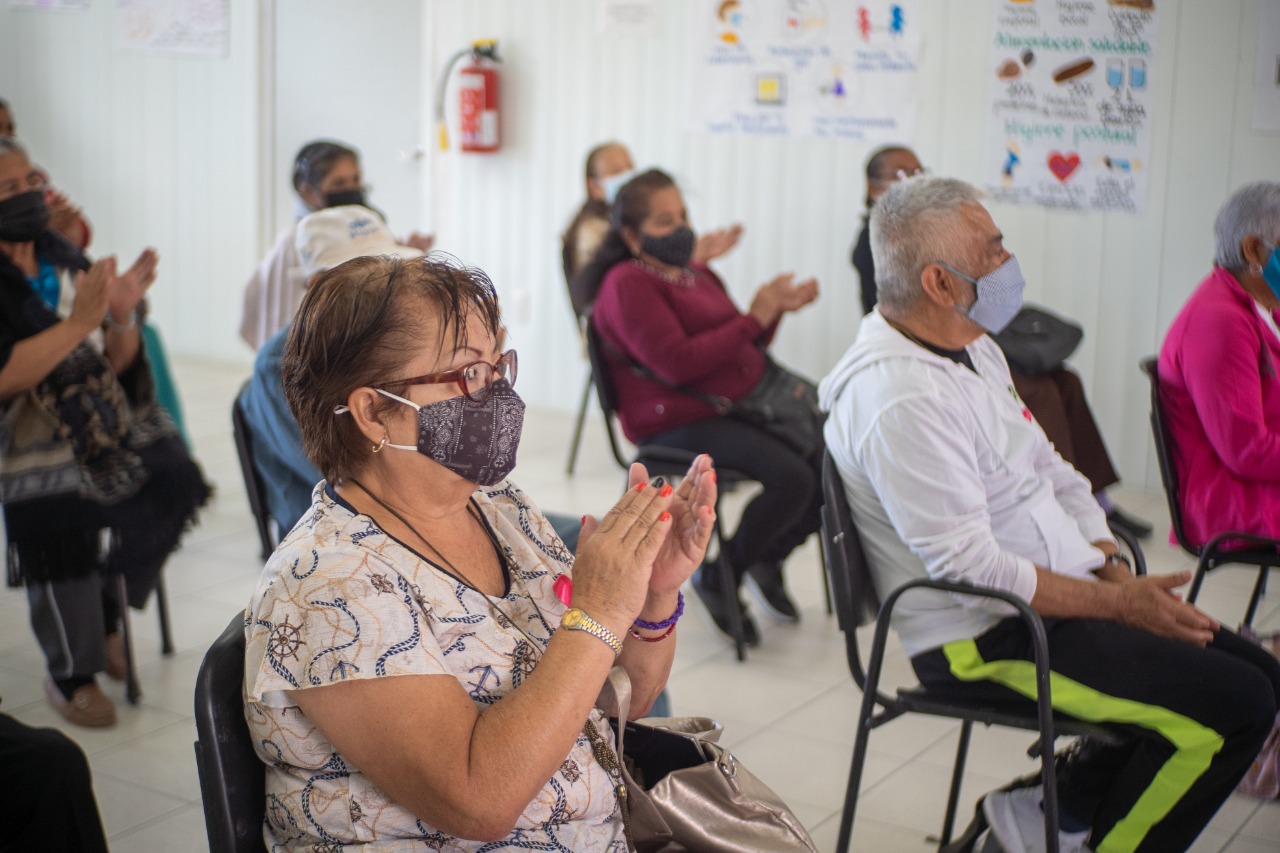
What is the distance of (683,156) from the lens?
572 centimetres

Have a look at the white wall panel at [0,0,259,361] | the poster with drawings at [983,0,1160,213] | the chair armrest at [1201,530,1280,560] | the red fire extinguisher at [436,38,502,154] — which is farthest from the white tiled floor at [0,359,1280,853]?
the white wall panel at [0,0,259,361]


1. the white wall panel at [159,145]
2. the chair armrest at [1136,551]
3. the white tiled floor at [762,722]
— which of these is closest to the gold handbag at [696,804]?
the white tiled floor at [762,722]

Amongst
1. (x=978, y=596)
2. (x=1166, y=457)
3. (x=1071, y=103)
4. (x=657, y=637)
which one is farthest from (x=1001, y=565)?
(x=1071, y=103)

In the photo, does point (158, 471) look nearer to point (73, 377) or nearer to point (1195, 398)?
point (73, 377)

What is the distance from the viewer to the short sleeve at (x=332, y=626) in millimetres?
1264

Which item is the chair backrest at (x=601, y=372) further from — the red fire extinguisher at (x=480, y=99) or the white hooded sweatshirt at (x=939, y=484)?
the red fire extinguisher at (x=480, y=99)

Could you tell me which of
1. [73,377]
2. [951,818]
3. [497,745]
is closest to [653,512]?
[497,745]

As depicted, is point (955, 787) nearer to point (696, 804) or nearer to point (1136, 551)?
point (1136, 551)

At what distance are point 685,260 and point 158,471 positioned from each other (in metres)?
1.56

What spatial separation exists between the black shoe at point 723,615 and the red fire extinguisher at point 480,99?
3226 millimetres

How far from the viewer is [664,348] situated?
3531 millimetres

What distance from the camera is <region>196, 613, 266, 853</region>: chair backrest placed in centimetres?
132

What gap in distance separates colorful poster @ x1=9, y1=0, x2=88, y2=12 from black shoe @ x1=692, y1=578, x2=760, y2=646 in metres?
Answer: 5.88

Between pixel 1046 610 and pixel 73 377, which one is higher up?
pixel 73 377
